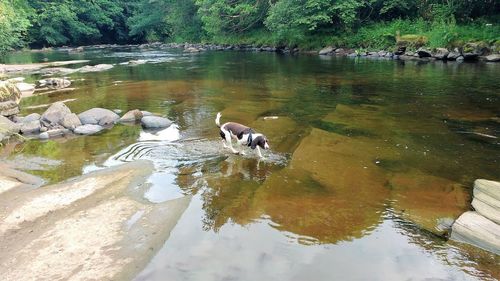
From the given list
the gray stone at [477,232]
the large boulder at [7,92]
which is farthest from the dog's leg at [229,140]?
the large boulder at [7,92]

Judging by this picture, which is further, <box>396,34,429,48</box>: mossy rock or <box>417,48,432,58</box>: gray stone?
<box>396,34,429,48</box>: mossy rock

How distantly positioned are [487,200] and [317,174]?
2678 millimetres

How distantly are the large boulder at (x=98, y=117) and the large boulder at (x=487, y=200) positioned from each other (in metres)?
9.56

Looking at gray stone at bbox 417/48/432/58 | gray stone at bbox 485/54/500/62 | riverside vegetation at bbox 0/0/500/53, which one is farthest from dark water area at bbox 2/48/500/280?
riverside vegetation at bbox 0/0/500/53

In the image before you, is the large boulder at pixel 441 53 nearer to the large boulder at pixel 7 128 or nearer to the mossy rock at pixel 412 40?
the mossy rock at pixel 412 40

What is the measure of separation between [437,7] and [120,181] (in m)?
30.5

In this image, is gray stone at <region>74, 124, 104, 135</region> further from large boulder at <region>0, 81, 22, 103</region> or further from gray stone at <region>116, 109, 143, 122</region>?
large boulder at <region>0, 81, 22, 103</region>

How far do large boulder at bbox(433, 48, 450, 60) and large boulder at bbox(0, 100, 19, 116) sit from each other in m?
23.0

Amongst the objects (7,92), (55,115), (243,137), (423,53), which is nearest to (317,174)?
(243,137)

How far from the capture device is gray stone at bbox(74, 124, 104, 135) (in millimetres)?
11070

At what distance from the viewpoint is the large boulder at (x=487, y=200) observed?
5.44 metres

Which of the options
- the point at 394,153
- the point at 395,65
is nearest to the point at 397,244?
the point at 394,153

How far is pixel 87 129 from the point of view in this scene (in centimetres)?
1117

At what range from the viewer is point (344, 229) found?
18.3 ft
